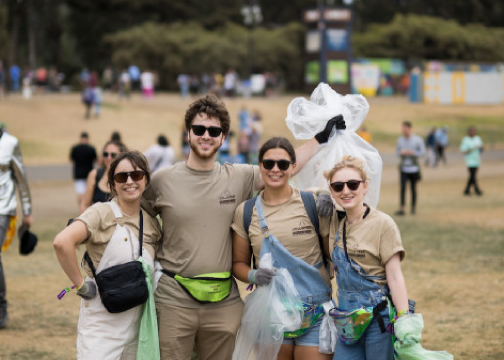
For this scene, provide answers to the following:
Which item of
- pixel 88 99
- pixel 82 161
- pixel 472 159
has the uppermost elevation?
pixel 88 99

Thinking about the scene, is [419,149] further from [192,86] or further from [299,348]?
[192,86]

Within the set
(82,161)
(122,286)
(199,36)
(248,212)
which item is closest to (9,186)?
(122,286)

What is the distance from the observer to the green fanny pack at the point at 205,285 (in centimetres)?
407

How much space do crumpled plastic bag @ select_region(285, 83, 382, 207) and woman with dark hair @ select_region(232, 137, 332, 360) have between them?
1.31 feet

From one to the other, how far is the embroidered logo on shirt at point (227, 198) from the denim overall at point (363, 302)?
2.13 feet

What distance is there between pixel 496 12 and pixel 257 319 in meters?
73.4

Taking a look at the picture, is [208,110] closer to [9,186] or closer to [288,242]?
[288,242]

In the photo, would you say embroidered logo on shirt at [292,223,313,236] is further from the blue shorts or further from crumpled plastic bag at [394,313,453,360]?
crumpled plastic bag at [394,313,453,360]

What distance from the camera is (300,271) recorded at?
13.2 ft

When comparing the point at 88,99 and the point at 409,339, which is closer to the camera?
the point at 409,339

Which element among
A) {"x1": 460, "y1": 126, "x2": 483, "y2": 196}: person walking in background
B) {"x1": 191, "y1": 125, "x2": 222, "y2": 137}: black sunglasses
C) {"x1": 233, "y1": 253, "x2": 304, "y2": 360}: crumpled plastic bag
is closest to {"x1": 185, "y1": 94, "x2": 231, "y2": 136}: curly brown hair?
{"x1": 191, "y1": 125, "x2": 222, "y2": 137}: black sunglasses

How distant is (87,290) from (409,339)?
64.5 inches

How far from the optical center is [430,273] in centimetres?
943

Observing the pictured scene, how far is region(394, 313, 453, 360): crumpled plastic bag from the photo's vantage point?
3.67 metres
